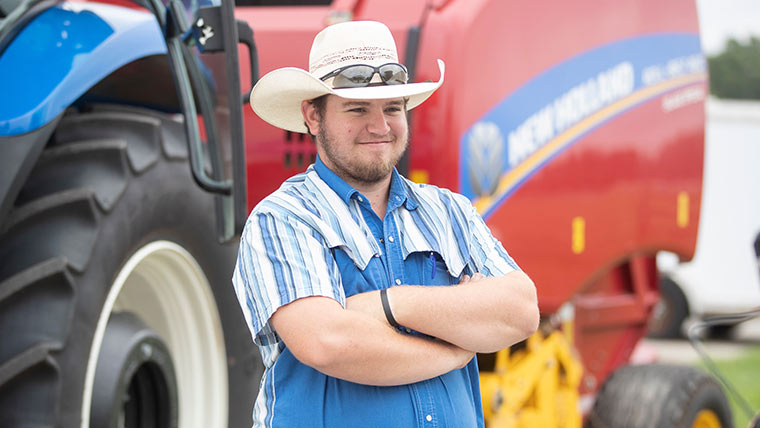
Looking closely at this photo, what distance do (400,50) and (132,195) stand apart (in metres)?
1.37

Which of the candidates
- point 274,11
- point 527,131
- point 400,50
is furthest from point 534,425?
point 274,11

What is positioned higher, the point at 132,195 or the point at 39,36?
the point at 39,36

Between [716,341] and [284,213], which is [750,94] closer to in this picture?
[716,341]

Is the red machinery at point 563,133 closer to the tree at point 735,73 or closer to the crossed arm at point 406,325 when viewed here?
the crossed arm at point 406,325

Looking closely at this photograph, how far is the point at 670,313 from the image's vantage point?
12.0 meters

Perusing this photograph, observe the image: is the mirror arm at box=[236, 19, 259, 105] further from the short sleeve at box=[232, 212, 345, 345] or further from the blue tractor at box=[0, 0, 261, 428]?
the short sleeve at box=[232, 212, 345, 345]

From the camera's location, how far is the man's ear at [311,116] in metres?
2.14

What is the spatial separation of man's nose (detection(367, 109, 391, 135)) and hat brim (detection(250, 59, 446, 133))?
6cm

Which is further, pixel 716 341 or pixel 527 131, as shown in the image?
pixel 716 341

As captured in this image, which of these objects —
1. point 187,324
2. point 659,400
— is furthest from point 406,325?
point 659,400

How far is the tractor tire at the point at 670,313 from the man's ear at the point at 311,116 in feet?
34.1

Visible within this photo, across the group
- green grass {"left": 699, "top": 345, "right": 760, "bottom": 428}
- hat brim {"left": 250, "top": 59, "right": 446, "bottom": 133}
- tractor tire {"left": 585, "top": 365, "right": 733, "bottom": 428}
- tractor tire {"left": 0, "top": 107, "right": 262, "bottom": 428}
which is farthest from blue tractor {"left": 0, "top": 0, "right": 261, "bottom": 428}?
green grass {"left": 699, "top": 345, "right": 760, "bottom": 428}

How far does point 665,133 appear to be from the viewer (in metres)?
5.10

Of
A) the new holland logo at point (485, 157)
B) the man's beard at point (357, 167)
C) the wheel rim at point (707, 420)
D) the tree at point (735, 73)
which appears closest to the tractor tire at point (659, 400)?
the wheel rim at point (707, 420)
